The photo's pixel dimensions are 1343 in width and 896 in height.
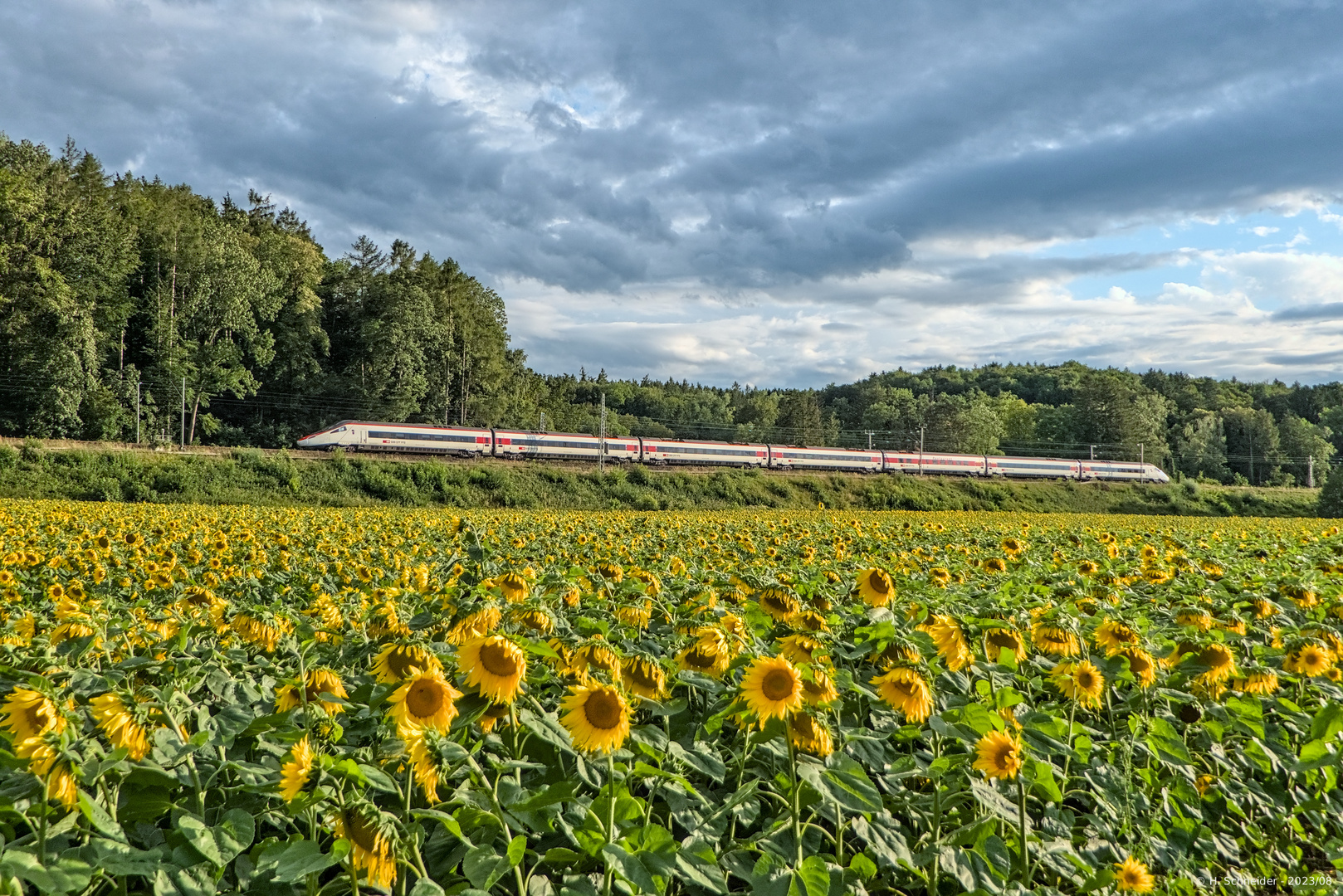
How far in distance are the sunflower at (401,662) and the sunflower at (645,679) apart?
21.6 inches

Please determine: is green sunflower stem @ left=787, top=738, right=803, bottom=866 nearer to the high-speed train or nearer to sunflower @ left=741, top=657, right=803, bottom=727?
sunflower @ left=741, top=657, right=803, bottom=727

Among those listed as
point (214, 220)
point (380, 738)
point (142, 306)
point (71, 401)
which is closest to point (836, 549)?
point (380, 738)

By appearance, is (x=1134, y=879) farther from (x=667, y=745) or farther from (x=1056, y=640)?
(x=667, y=745)

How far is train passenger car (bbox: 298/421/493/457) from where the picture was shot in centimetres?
4597

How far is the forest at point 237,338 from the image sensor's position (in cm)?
4116

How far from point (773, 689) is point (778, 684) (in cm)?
2

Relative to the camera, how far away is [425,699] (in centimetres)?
182

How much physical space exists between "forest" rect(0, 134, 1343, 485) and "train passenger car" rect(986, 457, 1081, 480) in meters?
11.0

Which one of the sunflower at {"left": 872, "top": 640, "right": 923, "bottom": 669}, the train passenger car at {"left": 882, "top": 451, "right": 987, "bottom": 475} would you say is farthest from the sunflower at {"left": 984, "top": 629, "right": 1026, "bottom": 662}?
the train passenger car at {"left": 882, "top": 451, "right": 987, "bottom": 475}

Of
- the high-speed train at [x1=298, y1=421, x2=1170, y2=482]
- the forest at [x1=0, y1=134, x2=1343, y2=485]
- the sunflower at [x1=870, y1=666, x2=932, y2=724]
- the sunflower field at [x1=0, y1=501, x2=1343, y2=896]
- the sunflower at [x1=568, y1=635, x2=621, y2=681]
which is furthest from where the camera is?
the high-speed train at [x1=298, y1=421, x2=1170, y2=482]

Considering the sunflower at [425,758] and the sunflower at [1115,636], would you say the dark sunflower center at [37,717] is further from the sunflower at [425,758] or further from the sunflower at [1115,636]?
the sunflower at [1115,636]

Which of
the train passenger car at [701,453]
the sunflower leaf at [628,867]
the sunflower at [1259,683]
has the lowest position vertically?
the train passenger car at [701,453]

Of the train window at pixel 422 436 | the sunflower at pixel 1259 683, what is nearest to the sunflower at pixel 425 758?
the sunflower at pixel 1259 683

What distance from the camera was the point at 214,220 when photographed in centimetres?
5344
